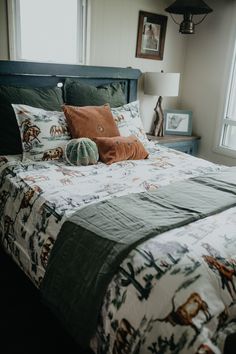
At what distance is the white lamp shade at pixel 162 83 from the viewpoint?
3.04 meters

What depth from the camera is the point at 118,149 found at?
2.23m

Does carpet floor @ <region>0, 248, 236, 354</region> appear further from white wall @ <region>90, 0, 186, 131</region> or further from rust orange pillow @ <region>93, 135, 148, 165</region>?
white wall @ <region>90, 0, 186, 131</region>

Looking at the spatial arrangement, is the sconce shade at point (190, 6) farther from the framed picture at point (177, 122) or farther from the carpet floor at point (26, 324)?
the carpet floor at point (26, 324)

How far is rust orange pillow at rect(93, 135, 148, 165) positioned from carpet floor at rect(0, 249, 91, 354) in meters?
0.98

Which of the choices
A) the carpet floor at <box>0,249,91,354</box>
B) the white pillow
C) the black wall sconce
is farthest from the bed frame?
the carpet floor at <box>0,249,91,354</box>

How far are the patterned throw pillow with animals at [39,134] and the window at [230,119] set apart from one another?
6.39 ft

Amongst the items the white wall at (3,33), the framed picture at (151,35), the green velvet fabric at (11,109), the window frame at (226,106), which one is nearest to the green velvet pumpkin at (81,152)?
Result: the green velvet fabric at (11,109)

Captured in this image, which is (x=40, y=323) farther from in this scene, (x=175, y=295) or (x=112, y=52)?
(x=112, y=52)

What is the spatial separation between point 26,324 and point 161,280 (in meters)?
0.96

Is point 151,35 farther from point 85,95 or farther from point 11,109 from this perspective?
point 11,109

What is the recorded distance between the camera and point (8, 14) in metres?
2.32

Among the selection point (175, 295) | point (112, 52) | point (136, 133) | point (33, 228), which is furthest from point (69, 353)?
point (112, 52)

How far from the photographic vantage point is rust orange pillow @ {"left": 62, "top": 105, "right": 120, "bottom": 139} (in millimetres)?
2257

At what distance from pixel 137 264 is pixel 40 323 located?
2.82 ft
